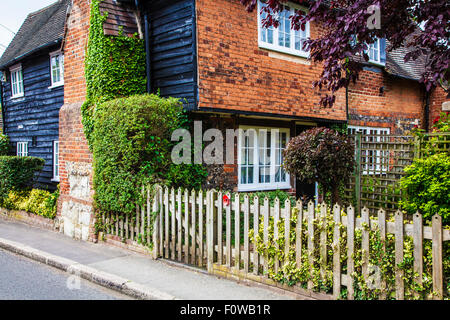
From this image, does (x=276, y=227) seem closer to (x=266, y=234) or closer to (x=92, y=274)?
(x=266, y=234)

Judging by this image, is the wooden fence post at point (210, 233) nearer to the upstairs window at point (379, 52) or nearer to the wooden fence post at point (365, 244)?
the wooden fence post at point (365, 244)

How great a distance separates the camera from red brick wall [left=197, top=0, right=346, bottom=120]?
8.30 m

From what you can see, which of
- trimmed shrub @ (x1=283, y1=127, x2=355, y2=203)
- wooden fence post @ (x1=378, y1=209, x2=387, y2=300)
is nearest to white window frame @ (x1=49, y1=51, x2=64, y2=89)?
trimmed shrub @ (x1=283, y1=127, x2=355, y2=203)

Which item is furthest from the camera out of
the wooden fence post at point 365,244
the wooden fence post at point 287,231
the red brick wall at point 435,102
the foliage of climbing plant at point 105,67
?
the red brick wall at point 435,102

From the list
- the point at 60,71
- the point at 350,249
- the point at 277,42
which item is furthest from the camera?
the point at 60,71

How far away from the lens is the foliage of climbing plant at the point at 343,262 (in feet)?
12.9

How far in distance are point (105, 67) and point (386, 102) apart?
921cm

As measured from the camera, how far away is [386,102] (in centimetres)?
1303

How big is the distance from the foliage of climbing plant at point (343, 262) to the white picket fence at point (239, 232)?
5cm

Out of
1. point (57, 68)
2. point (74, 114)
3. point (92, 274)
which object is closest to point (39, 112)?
point (57, 68)

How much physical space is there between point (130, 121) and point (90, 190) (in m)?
2.30

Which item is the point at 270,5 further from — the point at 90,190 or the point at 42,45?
the point at 42,45

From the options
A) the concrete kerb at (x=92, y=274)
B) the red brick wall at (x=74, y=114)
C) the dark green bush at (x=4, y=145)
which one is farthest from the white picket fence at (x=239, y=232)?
the dark green bush at (x=4, y=145)

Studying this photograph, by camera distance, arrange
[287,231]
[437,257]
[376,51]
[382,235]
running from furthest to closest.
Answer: [376,51] < [287,231] < [382,235] < [437,257]
